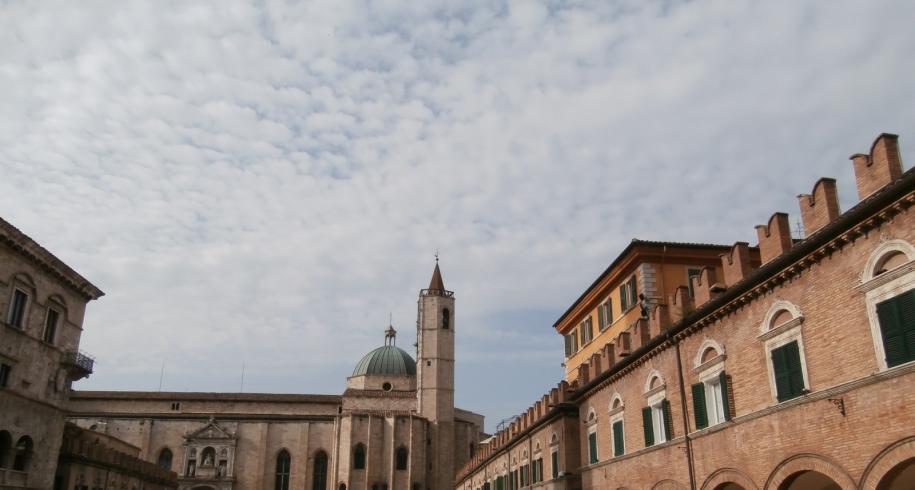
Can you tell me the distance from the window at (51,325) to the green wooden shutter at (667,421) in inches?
896

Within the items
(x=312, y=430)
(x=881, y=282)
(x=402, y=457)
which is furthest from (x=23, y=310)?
(x=312, y=430)

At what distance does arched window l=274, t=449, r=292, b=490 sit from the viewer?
222 feet

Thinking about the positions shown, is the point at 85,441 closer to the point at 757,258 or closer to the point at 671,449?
the point at 671,449

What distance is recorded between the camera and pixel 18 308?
1035 inches

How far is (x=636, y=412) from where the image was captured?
70.2 ft

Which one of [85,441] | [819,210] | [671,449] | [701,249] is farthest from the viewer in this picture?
[85,441]

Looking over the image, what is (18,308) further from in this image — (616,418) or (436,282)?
(436,282)

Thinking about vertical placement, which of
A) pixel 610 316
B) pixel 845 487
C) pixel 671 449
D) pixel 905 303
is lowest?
pixel 845 487

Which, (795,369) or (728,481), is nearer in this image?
(795,369)

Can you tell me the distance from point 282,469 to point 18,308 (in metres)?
45.7

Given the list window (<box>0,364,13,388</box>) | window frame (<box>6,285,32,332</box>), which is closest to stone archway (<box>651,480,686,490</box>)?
window (<box>0,364,13,388</box>)

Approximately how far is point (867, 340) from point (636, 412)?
1014 centimetres

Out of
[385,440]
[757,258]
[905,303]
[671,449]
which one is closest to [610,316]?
[757,258]

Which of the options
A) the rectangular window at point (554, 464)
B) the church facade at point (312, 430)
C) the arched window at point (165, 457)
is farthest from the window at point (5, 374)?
the arched window at point (165, 457)
